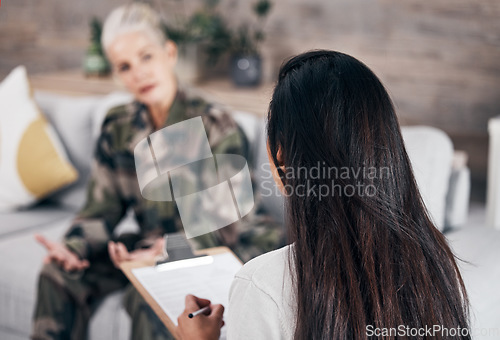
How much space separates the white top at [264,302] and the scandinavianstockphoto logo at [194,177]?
682 mm

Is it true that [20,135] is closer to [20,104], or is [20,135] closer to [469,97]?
[20,104]

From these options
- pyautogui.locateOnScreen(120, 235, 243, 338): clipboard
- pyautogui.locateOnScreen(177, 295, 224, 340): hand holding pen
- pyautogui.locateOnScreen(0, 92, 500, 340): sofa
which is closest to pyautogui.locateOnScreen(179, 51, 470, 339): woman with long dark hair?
pyautogui.locateOnScreen(177, 295, 224, 340): hand holding pen

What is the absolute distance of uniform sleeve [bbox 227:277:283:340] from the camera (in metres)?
0.81

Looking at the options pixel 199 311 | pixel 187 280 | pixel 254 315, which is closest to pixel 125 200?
pixel 187 280

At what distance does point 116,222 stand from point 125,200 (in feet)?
0.23

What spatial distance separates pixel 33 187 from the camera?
2188 millimetres

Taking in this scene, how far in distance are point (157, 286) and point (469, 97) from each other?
1480 millimetres

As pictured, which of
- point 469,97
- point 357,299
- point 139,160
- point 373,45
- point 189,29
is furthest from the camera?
point 189,29

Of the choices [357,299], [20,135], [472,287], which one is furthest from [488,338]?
[20,135]

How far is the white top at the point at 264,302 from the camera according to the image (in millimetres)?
808

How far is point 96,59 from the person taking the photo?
2.83 meters

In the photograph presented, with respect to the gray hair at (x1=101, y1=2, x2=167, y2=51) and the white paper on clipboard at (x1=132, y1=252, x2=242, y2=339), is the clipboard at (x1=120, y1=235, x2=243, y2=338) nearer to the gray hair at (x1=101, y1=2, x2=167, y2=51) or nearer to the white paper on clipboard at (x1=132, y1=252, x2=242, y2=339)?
the white paper on clipboard at (x1=132, y1=252, x2=242, y2=339)

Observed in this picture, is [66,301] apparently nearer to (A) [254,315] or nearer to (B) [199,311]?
(B) [199,311]

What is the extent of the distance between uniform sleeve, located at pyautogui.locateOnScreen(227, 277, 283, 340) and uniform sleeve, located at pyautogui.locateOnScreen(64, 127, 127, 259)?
955 mm
